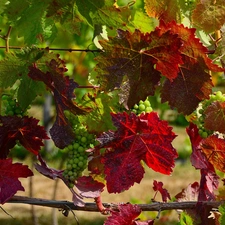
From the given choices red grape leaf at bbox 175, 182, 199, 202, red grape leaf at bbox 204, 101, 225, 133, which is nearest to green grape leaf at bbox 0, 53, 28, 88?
red grape leaf at bbox 204, 101, 225, 133

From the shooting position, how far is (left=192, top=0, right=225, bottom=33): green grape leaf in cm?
105

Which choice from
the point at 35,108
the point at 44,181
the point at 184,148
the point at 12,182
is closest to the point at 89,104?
the point at 12,182

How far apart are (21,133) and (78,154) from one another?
0.11m

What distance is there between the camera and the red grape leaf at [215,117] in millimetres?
1017

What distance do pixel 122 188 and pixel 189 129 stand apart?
18 cm

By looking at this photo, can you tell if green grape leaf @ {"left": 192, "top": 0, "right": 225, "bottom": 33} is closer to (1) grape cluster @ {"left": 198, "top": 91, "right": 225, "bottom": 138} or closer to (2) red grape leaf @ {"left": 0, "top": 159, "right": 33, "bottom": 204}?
(1) grape cluster @ {"left": 198, "top": 91, "right": 225, "bottom": 138}

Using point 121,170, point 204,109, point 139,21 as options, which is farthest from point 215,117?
point 139,21

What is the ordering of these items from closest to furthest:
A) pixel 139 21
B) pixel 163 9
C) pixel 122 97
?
pixel 122 97 < pixel 163 9 < pixel 139 21

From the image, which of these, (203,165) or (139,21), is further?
(139,21)

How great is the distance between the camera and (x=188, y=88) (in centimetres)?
102

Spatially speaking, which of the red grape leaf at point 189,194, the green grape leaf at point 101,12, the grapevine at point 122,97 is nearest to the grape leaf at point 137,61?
the grapevine at point 122,97

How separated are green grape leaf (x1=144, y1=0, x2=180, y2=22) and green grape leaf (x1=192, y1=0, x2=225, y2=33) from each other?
0.04 m

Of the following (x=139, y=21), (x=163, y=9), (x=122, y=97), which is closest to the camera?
(x=122, y=97)

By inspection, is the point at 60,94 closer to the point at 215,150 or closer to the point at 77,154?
the point at 77,154
